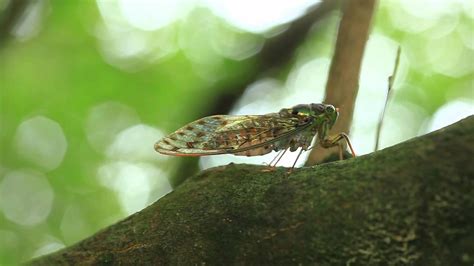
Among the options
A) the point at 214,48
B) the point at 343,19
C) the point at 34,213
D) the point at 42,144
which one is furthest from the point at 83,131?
the point at 343,19

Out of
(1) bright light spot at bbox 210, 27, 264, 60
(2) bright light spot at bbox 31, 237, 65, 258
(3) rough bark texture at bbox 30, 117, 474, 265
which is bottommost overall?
(3) rough bark texture at bbox 30, 117, 474, 265

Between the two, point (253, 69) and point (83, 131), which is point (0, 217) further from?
point (253, 69)

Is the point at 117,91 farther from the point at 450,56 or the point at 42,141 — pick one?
the point at 450,56

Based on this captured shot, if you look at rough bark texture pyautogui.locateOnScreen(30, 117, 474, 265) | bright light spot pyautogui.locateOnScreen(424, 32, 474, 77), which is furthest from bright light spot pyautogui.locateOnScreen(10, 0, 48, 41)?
bright light spot pyautogui.locateOnScreen(424, 32, 474, 77)

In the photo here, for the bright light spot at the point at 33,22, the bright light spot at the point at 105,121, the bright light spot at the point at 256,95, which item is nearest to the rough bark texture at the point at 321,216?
the bright light spot at the point at 256,95

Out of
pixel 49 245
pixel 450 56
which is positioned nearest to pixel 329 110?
pixel 49 245

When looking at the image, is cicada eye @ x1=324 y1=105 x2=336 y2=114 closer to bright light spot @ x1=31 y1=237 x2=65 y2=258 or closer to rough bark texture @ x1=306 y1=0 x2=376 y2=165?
rough bark texture @ x1=306 y1=0 x2=376 y2=165
